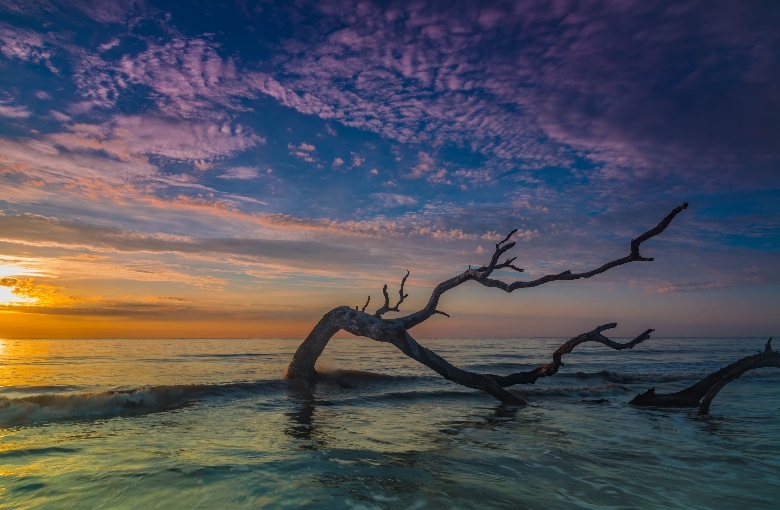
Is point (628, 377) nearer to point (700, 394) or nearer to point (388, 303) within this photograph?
point (700, 394)

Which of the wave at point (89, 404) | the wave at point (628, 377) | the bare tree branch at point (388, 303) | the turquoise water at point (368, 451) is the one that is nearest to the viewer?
the turquoise water at point (368, 451)

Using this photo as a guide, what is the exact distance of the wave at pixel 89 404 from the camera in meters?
9.68

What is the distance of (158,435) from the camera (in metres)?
8.16

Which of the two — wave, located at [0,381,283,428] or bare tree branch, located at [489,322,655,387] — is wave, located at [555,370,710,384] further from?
wave, located at [0,381,283,428]

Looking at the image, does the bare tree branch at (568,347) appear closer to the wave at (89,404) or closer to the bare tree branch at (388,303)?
the bare tree branch at (388,303)

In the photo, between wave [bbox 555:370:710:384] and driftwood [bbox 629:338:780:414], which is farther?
wave [bbox 555:370:710:384]

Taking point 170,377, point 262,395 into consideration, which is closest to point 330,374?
point 262,395

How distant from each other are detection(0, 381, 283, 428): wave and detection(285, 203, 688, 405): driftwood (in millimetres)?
4195

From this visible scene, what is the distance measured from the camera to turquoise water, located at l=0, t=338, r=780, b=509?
207 inches

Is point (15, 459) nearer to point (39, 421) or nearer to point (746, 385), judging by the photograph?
point (39, 421)

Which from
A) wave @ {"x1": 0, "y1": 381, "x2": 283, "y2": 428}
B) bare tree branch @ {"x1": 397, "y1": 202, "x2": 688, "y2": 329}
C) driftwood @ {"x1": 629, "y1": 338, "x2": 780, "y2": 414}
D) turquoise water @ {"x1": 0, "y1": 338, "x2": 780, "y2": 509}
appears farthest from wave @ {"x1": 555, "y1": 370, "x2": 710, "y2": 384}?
wave @ {"x1": 0, "y1": 381, "x2": 283, "y2": 428}

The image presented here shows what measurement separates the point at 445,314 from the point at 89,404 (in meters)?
10.6

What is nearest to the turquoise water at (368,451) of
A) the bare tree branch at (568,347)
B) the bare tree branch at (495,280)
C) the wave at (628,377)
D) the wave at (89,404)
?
the wave at (89,404)

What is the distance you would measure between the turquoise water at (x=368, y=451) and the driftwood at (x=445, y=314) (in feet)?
3.13
